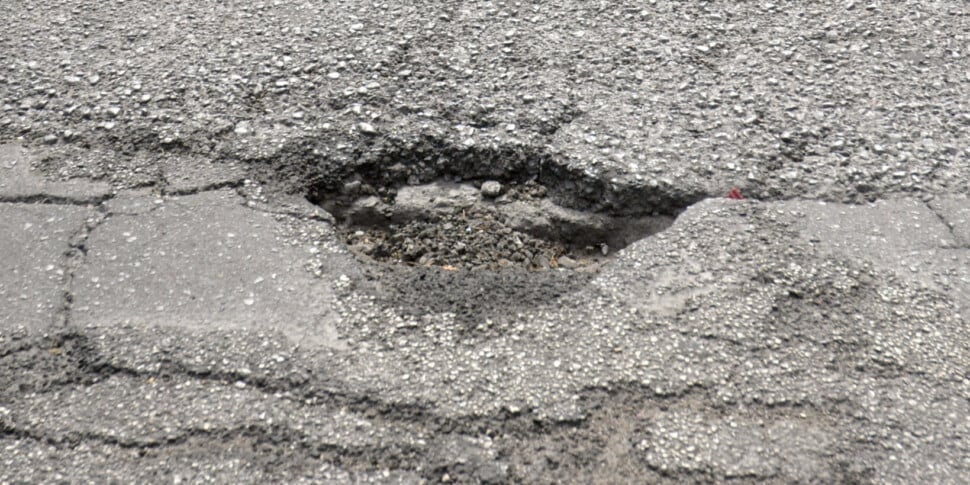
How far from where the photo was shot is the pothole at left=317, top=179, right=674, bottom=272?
293cm

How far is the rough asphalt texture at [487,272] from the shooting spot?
7.30 feet

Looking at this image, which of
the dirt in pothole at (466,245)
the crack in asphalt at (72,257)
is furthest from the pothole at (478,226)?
the crack in asphalt at (72,257)

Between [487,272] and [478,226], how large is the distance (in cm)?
27

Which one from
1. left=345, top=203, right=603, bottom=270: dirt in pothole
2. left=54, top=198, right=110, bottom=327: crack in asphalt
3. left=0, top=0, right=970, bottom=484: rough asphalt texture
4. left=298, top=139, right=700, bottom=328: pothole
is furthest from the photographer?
left=345, top=203, right=603, bottom=270: dirt in pothole

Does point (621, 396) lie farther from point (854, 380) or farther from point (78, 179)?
point (78, 179)

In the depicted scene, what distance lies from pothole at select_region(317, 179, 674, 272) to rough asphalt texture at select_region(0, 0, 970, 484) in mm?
66

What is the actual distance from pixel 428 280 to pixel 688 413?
888mm

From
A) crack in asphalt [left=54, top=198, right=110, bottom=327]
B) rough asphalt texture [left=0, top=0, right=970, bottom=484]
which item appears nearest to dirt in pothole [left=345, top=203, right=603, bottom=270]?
rough asphalt texture [left=0, top=0, right=970, bottom=484]

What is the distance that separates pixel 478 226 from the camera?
Result: 3.03 metres

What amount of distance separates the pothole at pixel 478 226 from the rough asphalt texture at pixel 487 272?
0.22 ft

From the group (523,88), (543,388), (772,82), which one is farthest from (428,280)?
(772,82)

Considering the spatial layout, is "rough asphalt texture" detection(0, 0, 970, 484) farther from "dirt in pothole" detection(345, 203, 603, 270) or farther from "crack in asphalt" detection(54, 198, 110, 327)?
"dirt in pothole" detection(345, 203, 603, 270)

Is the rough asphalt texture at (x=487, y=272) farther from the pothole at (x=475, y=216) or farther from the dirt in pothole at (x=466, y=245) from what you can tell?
the dirt in pothole at (x=466, y=245)

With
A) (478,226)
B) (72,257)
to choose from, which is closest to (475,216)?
(478,226)
